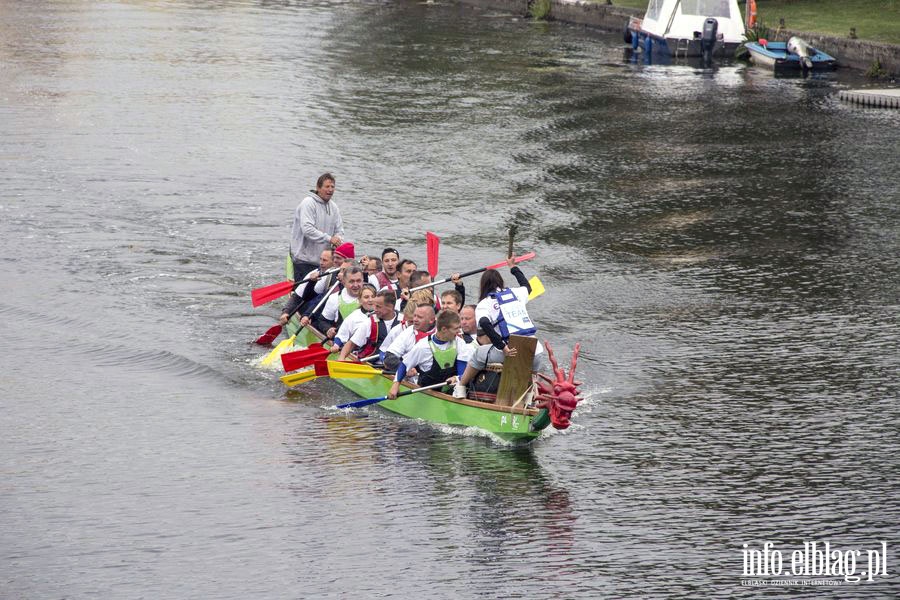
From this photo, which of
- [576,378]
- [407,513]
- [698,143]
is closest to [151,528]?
[407,513]

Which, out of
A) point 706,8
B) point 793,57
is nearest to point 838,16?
point 706,8

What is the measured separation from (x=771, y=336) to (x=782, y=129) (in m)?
16.5

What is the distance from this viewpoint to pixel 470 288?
68.9 feet

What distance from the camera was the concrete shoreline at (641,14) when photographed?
39125 mm

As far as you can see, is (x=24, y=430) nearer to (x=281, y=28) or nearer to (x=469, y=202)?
(x=469, y=202)

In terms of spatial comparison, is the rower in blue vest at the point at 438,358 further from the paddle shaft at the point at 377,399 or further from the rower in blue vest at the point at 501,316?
the rower in blue vest at the point at 501,316

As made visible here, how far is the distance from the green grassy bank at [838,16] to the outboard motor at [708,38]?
7.71ft

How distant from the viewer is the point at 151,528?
1214 cm

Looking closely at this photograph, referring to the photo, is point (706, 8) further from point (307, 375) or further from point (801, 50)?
point (307, 375)

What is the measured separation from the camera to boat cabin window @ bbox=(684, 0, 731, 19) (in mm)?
45906

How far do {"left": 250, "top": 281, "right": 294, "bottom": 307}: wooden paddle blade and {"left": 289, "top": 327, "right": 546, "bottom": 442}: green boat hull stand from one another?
309 centimetres

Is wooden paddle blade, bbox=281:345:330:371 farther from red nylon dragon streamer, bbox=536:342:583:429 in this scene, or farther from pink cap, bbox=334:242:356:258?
red nylon dragon streamer, bbox=536:342:583:429

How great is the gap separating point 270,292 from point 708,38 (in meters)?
30.0

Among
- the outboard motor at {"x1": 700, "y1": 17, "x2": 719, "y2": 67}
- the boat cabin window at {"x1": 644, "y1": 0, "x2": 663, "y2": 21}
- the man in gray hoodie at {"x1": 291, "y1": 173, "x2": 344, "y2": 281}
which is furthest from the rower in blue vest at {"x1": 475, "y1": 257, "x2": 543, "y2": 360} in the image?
the boat cabin window at {"x1": 644, "y1": 0, "x2": 663, "y2": 21}
